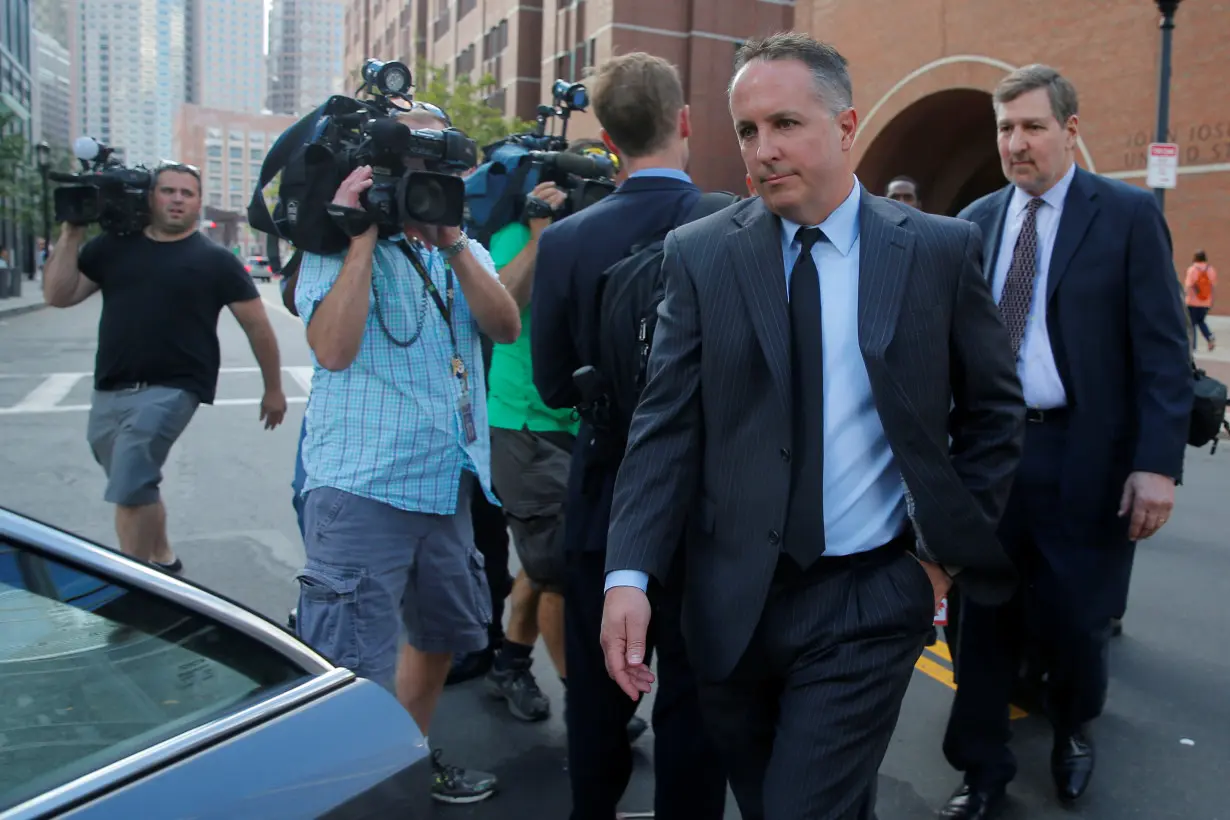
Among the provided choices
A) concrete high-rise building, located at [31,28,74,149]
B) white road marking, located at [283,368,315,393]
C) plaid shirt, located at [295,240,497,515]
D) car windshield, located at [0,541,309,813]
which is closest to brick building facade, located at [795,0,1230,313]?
white road marking, located at [283,368,315,393]

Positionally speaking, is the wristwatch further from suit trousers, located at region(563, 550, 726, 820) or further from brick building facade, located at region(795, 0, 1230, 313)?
brick building facade, located at region(795, 0, 1230, 313)

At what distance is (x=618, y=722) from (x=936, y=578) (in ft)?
3.81

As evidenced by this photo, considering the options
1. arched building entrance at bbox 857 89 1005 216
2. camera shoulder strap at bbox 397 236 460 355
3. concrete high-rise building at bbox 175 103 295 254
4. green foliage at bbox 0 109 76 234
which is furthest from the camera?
concrete high-rise building at bbox 175 103 295 254

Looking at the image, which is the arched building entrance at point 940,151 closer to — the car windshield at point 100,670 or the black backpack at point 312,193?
the black backpack at point 312,193

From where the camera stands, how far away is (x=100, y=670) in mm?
1749

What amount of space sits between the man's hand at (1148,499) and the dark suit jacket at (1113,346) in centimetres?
3

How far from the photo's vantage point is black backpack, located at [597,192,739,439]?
2885 mm

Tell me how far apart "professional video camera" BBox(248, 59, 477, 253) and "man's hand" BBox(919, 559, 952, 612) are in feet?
5.21

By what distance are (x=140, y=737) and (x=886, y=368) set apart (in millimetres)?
1396

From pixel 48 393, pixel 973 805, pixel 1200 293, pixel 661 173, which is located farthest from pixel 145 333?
pixel 1200 293

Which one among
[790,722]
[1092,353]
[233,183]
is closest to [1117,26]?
[1092,353]

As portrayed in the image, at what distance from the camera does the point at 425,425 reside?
10.6ft

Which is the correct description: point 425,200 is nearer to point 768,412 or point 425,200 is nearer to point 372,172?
point 372,172

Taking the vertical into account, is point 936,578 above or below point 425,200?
below
